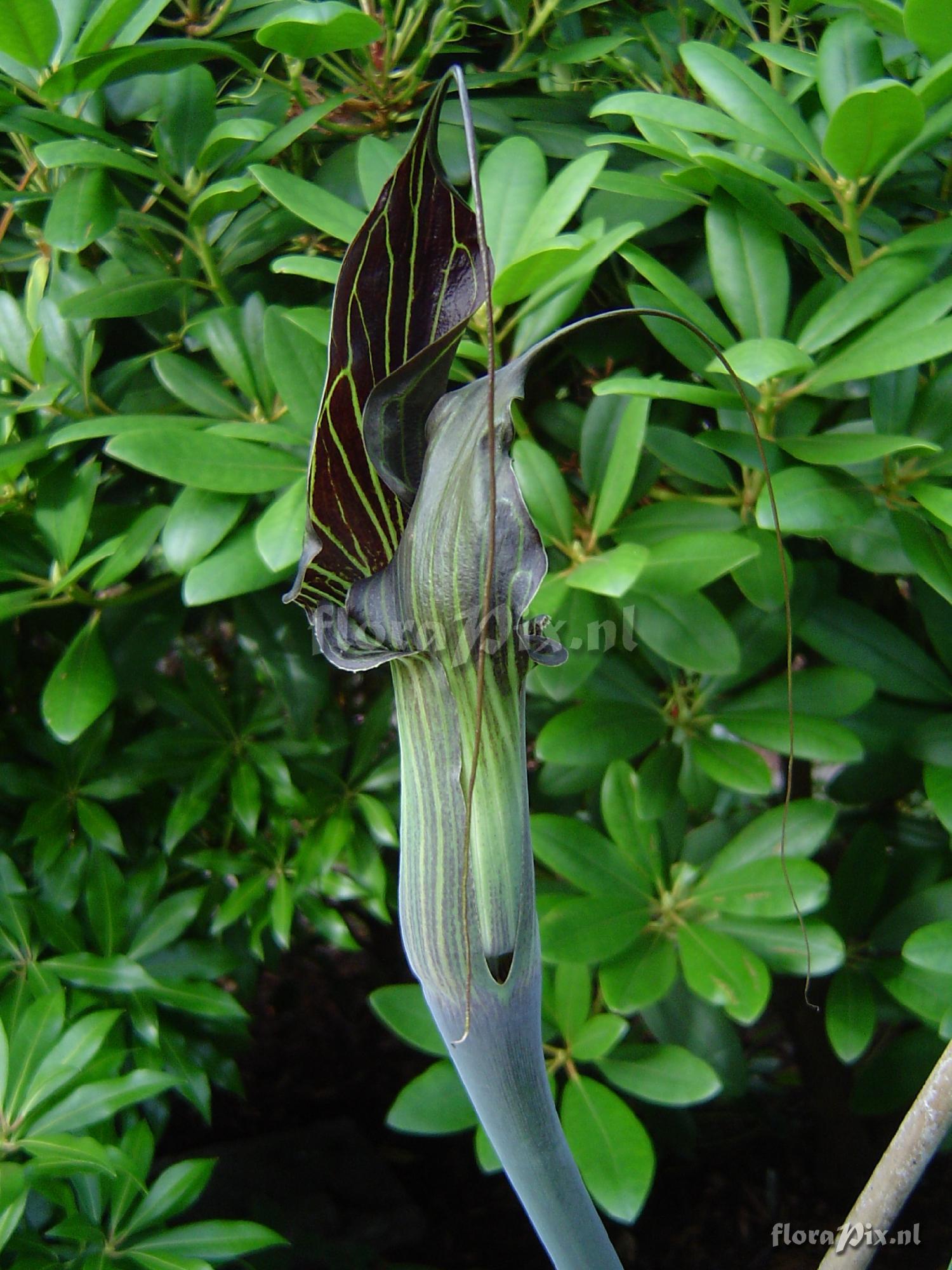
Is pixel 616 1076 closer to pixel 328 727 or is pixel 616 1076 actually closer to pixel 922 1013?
pixel 922 1013

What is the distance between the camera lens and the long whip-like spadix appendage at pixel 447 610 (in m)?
0.36

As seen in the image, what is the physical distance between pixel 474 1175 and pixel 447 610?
1.02m

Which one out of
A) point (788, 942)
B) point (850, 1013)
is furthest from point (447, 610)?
point (850, 1013)

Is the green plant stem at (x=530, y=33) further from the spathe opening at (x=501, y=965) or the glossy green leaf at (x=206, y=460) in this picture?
the spathe opening at (x=501, y=965)

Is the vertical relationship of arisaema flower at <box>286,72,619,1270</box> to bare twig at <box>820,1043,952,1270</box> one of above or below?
above

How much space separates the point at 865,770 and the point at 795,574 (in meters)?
0.19

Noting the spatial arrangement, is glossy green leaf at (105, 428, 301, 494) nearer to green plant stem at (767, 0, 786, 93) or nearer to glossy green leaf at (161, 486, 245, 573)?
glossy green leaf at (161, 486, 245, 573)

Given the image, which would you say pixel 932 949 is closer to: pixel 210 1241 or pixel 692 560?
pixel 692 560

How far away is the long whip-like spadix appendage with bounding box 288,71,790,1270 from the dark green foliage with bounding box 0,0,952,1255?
145 millimetres

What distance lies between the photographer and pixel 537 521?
2.09 feet

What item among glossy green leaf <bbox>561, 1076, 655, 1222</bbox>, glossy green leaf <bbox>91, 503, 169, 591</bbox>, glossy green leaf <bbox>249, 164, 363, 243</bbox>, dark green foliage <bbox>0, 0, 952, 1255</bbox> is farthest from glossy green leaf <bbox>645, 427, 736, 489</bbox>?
glossy green leaf <bbox>561, 1076, 655, 1222</bbox>

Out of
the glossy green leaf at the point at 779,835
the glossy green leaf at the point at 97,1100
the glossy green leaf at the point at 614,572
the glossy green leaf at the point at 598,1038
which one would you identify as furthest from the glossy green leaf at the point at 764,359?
the glossy green leaf at the point at 97,1100

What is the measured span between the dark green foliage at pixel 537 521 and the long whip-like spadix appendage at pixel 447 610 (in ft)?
0.48

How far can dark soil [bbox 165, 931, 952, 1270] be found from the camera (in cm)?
103
